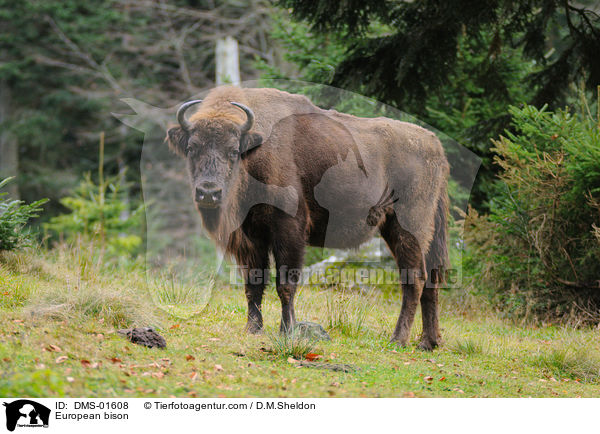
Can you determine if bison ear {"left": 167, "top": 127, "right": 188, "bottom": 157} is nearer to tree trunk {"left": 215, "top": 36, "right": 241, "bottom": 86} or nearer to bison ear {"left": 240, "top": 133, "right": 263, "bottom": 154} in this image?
bison ear {"left": 240, "top": 133, "right": 263, "bottom": 154}

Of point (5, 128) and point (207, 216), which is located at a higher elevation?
point (5, 128)

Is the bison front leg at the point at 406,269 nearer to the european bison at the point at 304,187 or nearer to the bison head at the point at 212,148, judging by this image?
the european bison at the point at 304,187

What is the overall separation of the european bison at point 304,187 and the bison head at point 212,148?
0.4 inches


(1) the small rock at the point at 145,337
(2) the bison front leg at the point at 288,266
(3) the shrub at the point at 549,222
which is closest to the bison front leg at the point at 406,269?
(2) the bison front leg at the point at 288,266

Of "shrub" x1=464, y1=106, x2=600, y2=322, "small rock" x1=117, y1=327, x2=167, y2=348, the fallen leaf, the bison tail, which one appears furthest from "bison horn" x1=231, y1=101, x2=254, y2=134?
"shrub" x1=464, y1=106, x2=600, y2=322

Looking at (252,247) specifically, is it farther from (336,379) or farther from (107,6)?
(107,6)

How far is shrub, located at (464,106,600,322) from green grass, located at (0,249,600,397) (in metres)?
0.76

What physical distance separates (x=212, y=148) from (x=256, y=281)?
1.70m

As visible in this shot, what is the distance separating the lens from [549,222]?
9.74m

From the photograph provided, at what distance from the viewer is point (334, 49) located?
42.7 ft

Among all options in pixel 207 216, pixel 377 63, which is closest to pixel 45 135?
pixel 377 63

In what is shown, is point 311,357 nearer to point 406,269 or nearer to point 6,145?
point 406,269

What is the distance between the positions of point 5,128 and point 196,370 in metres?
20.4
